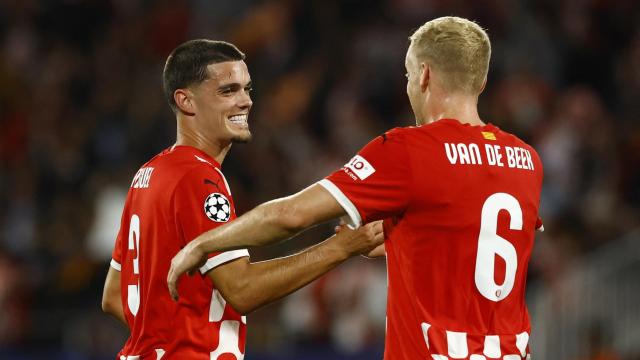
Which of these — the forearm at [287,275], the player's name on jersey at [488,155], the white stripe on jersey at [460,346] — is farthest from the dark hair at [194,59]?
the white stripe on jersey at [460,346]

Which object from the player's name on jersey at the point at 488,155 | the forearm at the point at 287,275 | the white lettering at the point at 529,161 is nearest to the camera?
the player's name on jersey at the point at 488,155

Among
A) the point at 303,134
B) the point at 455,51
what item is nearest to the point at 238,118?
the point at 455,51

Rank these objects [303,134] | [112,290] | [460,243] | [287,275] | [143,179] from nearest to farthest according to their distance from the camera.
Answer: [460,243]
[287,275]
[143,179]
[112,290]
[303,134]

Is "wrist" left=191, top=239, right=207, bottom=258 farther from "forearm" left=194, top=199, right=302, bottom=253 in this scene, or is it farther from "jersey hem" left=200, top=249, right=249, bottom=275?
"jersey hem" left=200, top=249, right=249, bottom=275

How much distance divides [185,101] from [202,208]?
74cm

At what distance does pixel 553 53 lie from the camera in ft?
44.5

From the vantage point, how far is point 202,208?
5.19 metres

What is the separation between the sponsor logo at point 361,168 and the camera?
468cm

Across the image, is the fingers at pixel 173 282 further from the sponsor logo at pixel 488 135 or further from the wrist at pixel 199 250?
the sponsor logo at pixel 488 135

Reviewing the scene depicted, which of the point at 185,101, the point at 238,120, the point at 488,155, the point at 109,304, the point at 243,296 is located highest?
the point at 185,101

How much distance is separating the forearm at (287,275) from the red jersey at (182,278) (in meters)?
0.15

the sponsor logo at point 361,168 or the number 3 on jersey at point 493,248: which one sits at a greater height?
the sponsor logo at point 361,168

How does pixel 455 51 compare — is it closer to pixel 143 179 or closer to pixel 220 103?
pixel 220 103

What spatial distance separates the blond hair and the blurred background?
5.76m
